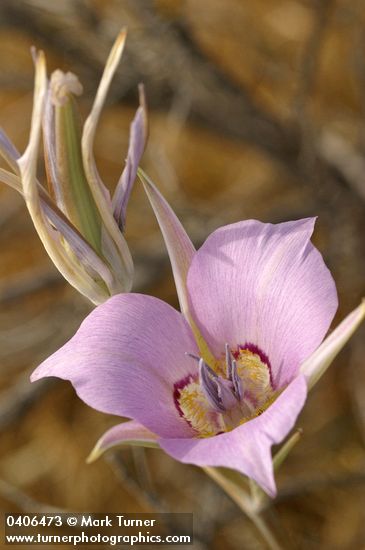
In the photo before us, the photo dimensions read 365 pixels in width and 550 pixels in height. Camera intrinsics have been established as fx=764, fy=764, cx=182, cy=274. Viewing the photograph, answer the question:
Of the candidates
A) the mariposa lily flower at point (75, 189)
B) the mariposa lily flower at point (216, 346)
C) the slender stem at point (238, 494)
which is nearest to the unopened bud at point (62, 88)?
the mariposa lily flower at point (75, 189)

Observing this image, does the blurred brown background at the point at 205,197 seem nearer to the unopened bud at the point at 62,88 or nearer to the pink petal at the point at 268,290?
the pink petal at the point at 268,290

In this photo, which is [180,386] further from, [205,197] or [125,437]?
[205,197]

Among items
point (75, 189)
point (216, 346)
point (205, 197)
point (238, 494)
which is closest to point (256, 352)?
point (216, 346)

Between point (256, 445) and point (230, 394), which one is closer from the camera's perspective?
point (256, 445)

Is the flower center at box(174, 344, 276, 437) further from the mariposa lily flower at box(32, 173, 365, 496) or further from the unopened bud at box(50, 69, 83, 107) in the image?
the unopened bud at box(50, 69, 83, 107)

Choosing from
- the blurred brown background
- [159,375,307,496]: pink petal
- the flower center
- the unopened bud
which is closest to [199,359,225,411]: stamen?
the flower center

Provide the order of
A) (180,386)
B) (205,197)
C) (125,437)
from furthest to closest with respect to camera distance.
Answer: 1. (205,197)
2. (180,386)
3. (125,437)

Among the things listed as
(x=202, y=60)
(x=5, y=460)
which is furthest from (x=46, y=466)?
(x=202, y=60)
